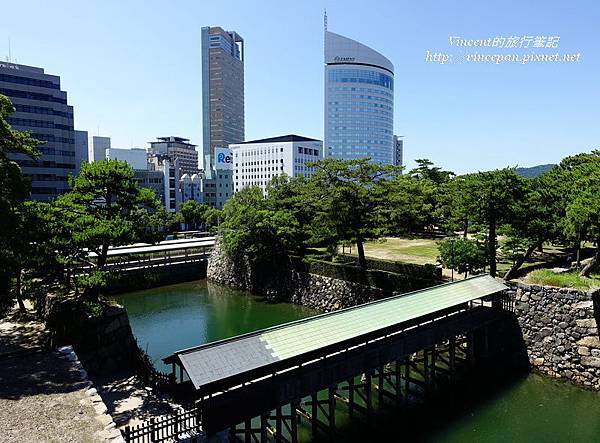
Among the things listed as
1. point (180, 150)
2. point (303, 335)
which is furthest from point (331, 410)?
point (180, 150)

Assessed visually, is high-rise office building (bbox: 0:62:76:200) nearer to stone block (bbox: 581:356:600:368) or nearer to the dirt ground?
the dirt ground

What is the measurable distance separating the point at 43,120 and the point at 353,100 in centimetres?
10580

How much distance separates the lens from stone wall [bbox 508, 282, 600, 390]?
67.7ft

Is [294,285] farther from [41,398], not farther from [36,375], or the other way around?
[41,398]

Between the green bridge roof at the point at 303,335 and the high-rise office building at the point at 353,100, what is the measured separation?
141m

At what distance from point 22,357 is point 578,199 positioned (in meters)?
27.1

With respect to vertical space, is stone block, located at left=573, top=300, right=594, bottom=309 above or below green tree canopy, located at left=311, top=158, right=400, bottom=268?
below

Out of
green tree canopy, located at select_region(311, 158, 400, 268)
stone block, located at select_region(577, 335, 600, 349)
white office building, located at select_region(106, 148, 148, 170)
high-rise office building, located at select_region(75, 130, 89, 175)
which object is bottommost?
stone block, located at select_region(577, 335, 600, 349)

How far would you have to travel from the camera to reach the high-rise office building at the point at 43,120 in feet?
244

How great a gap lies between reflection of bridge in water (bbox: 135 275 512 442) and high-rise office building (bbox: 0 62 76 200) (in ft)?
233

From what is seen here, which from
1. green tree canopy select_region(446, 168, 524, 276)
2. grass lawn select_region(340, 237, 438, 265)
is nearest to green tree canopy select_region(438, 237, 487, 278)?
green tree canopy select_region(446, 168, 524, 276)

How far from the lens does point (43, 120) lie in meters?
77.4

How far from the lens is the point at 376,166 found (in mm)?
30016

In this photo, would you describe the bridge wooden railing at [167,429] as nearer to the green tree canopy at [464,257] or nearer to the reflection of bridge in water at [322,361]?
the reflection of bridge in water at [322,361]
